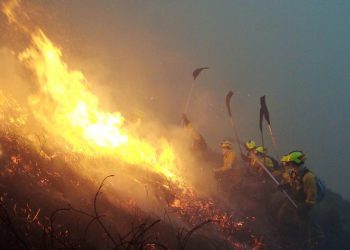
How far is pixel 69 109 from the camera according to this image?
1145cm

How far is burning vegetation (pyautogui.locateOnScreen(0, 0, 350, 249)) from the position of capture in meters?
6.66

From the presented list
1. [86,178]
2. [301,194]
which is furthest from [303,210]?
[86,178]

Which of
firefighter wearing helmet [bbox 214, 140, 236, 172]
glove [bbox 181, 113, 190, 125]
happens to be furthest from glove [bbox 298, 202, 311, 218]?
glove [bbox 181, 113, 190, 125]

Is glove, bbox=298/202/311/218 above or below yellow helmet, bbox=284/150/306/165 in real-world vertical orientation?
below

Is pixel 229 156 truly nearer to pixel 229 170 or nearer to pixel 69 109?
pixel 229 170

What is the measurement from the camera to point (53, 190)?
25.0 feet

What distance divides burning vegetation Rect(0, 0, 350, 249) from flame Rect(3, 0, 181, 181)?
0.03 m

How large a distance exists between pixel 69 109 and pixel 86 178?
11.2ft

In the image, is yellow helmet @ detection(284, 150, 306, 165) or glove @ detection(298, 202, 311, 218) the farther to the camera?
glove @ detection(298, 202, 311, 218)

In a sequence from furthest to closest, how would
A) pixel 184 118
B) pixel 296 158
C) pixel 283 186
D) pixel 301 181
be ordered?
pixel 184 118 < pixel 283 186 < pixel 301 181 < pixel 296 158

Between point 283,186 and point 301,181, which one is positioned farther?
point 283,186

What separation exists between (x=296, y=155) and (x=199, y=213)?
3.60 metres

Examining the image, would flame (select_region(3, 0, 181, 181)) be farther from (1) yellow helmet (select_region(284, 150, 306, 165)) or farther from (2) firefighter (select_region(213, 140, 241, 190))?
(1) yellow helmet (select_region(284, 150, 306, 165))

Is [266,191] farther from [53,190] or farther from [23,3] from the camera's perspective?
[23,3]
